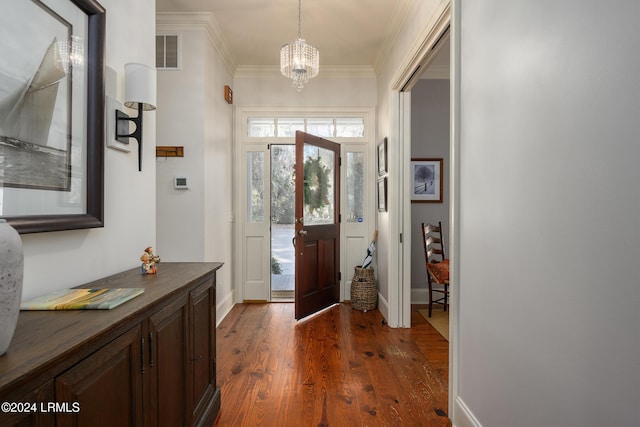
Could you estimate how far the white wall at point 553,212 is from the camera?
2.73 feet

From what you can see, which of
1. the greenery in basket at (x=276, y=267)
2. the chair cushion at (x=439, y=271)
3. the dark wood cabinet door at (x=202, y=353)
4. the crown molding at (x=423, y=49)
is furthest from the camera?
the greenery in basket at (x=276, y=267)

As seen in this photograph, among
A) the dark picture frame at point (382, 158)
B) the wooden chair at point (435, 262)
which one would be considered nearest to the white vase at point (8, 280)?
the dark picture frame at point (382, 158)

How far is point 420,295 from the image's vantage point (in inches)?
165

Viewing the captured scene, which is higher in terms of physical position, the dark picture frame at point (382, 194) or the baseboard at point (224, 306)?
the dark picture frame at point (382, 194)

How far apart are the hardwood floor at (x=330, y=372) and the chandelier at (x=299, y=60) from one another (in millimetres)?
2266

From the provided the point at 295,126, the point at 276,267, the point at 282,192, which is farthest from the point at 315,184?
the point at 276,267

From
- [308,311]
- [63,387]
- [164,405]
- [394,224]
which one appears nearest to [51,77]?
[63,387]

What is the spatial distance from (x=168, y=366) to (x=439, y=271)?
9.50ft

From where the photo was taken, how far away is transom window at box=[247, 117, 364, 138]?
4.26 metres

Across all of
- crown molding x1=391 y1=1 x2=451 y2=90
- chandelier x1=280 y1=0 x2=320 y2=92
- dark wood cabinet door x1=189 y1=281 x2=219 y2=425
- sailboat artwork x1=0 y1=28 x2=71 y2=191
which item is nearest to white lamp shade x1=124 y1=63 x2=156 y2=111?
sailboat artwork x1=0 y1=28 x2=71 y2=191

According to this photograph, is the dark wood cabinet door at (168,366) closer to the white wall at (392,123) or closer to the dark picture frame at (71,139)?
the dark picture frame at (71,139)

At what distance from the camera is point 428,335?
3.15m

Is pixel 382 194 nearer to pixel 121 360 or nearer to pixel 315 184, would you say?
pixel 315 184

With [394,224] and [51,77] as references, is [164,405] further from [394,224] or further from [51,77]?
[394,224]
